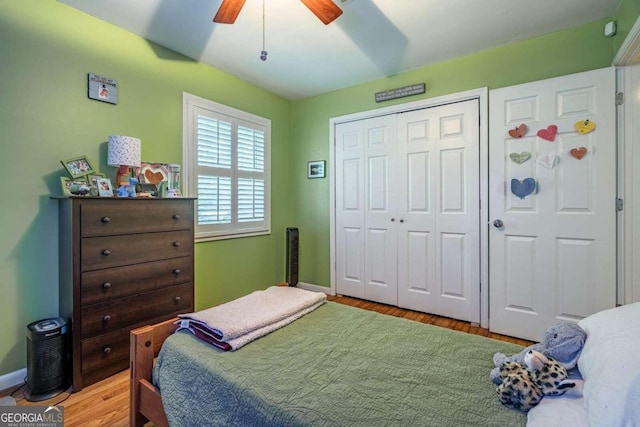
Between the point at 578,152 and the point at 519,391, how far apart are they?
215 centimetres

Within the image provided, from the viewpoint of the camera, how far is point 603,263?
2160 mm

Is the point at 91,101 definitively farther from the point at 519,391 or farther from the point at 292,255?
the point at 519,391

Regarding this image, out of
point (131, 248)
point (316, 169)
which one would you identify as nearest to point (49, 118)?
point (131, 248)

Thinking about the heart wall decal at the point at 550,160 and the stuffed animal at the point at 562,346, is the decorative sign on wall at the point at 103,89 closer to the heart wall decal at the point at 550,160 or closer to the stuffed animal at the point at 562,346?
the stuffed animal at the point at 562,346

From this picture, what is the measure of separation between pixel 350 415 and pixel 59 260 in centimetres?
218

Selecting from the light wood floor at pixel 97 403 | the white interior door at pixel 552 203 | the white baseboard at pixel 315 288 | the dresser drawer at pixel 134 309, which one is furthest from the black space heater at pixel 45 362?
the white interior door at pixel 552 203

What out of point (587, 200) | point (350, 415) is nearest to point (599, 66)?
point (587, 200)

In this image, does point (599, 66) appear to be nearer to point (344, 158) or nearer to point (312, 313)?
point (344, 158)

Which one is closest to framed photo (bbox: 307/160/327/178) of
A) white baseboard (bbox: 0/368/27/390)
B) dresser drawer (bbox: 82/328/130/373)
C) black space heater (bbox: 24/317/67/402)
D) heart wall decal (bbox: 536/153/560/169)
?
heart wall decal (bbox: 536/153/560/169)

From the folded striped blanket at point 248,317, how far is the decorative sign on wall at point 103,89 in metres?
1.80

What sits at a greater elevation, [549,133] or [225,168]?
[549,133]

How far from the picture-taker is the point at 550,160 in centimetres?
231

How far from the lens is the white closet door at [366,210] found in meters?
3.17

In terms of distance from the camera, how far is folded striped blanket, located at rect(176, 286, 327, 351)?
1301 mm
